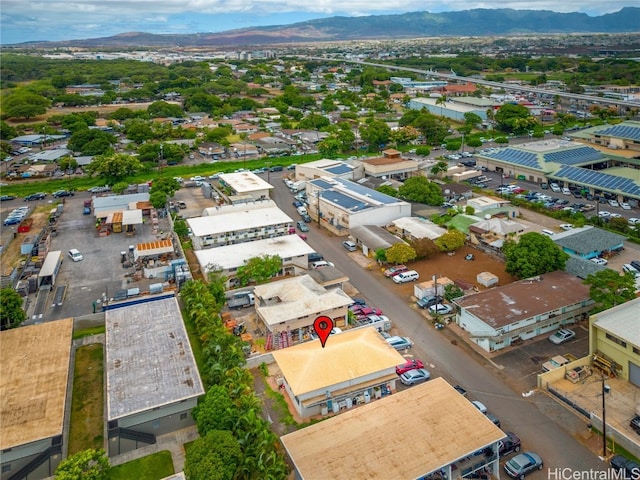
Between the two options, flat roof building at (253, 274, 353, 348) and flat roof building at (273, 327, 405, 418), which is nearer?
flat roof building at (273, 327, 405, 418)

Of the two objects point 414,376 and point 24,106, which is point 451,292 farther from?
point 24,106

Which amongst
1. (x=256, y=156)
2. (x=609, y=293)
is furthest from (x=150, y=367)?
(x=256, y=156)

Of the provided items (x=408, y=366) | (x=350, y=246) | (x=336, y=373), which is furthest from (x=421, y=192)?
(x=336, y=373)

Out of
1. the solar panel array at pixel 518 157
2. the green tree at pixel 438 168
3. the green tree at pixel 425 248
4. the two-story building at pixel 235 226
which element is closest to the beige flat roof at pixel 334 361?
the green tree at pixel 425 248

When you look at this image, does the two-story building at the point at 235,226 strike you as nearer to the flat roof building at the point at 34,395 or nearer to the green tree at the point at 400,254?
the green tree at the point at 400,254

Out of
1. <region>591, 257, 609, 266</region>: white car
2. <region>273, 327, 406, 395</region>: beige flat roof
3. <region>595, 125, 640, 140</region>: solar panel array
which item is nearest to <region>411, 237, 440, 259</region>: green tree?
<region>591, 257, 609, 266</region>: white car

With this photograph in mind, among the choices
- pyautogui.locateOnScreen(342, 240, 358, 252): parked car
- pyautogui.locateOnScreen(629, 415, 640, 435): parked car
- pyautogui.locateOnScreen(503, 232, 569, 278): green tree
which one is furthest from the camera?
pyautogui.locateOnScreen(342, 240, 358, 252): parked car

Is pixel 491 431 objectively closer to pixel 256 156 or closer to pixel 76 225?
pixel 76 225

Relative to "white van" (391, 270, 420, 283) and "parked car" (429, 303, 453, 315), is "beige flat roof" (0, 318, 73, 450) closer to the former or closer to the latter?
"parked car" (429, 303, 453, 315)
